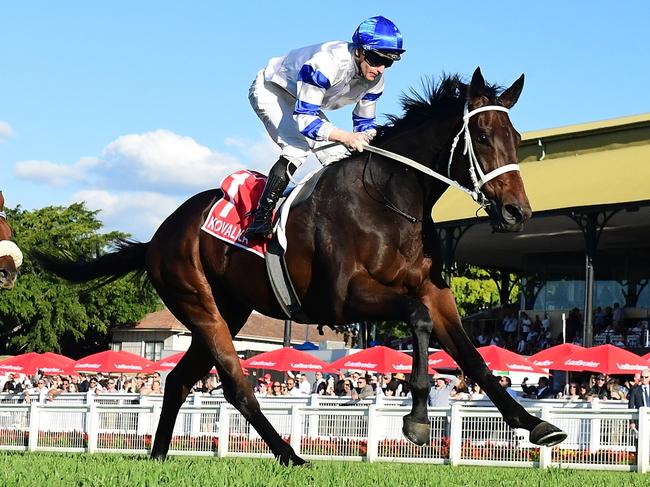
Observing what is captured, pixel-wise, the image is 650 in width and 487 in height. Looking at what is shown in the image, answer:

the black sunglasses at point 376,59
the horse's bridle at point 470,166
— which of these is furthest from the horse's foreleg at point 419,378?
the black sunglasses at point 376,59

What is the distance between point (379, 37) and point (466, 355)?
2.23 meters

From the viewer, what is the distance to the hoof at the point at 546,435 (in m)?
6.64

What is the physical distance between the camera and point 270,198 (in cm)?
779

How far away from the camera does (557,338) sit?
3784 cm

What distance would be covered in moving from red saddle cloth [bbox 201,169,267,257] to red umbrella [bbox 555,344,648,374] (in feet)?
43.6

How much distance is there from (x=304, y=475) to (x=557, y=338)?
107 feet

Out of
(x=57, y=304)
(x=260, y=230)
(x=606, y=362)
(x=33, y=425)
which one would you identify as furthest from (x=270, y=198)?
(x=57, y=304)

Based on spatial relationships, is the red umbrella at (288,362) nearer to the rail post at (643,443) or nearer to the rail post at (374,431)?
the rail post at (374,431)

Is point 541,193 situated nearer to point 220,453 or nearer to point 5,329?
point 220,453

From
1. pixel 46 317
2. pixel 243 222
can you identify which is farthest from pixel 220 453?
pixel 46 317

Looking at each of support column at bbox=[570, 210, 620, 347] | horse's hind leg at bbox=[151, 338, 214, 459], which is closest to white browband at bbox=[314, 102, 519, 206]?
horse's hind leg at bbox=[151, 338, 214, 459]

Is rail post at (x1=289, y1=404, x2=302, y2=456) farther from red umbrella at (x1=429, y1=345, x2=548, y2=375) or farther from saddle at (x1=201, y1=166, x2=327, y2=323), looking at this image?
saddle at (x1=201, y1=166, x2=327, y2=323)

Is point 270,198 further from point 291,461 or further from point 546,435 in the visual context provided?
point 546,435

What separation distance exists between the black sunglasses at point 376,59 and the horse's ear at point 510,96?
2.81ft
